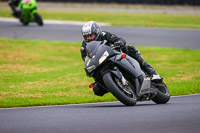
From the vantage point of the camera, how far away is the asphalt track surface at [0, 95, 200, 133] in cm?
638

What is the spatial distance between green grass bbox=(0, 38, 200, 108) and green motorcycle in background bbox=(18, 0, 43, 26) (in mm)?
4639

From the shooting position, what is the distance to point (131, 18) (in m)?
31.9

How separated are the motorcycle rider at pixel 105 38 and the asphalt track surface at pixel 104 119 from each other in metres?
0.71

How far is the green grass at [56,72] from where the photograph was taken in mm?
10164

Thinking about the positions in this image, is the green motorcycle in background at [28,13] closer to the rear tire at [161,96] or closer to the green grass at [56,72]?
the green grass at [56,72]

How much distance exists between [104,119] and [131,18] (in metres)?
25.2

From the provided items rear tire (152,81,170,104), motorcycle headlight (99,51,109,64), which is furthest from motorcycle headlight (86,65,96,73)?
A: rear tire (152,81,170,104)

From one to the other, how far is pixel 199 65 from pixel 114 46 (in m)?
7.16

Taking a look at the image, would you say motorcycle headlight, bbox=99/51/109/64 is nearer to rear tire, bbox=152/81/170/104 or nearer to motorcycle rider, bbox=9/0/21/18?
rear tire, bbox=152/81/170/104

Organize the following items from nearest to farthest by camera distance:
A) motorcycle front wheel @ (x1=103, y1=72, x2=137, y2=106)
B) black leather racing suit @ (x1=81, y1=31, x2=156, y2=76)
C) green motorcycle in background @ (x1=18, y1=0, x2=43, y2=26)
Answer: motorcycle front wheel @ (x1=103, y1=72, x2=137, y2=106) → black leather racing suit @ (x1=81, y1=31, x2=156, y2=76) → green motorcycle in background @ (x1=18, y1=0, x2=43, y2=26)

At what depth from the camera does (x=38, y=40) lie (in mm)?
21750

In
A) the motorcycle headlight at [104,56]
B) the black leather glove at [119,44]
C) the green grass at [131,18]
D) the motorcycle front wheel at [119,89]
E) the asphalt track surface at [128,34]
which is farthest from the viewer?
the green grass at [131,18]

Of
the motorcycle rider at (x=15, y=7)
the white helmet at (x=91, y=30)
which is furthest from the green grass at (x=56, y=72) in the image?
the motorcycle rider at (x=15, y=7)

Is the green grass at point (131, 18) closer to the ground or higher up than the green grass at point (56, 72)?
closer to the ground
